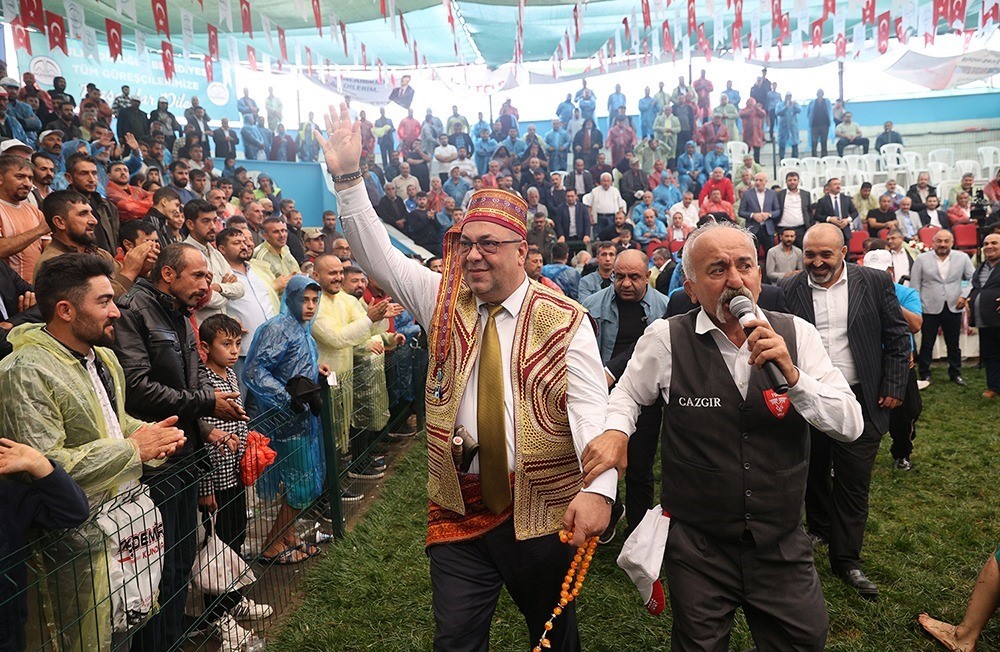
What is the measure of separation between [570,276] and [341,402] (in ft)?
13.3

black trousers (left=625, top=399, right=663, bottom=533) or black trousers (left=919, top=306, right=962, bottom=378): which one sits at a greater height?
black trousers (left=625, top=399, right=663, bottom=533)

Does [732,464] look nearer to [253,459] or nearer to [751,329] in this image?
[751,329]

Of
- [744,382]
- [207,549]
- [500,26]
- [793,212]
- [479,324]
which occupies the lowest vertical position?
[207,549]

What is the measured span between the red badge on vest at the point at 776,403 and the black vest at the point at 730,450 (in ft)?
0.05

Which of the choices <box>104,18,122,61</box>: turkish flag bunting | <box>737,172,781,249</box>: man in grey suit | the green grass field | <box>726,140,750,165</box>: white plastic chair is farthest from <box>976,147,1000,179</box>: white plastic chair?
<box>104,18,122,61</box>: turkish flag bunting

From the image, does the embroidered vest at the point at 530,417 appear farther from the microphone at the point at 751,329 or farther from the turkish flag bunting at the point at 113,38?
the turkish flag bunting at the point at 113,38

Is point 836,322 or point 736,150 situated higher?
point 736,150

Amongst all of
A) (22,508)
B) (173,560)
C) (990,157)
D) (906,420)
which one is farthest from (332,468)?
(990,157)

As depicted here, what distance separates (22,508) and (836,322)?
12.8ft

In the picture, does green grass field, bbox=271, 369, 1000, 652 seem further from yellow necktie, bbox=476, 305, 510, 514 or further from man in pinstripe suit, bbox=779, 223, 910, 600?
yellow necktie, bbox=476, 305, 510, 514

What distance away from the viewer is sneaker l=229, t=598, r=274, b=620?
3.94 m

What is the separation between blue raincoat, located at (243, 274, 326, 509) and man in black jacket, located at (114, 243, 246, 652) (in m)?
0.71

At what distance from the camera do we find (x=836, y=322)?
4246 mm

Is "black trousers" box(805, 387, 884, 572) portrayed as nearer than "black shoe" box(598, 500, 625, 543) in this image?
Yes
